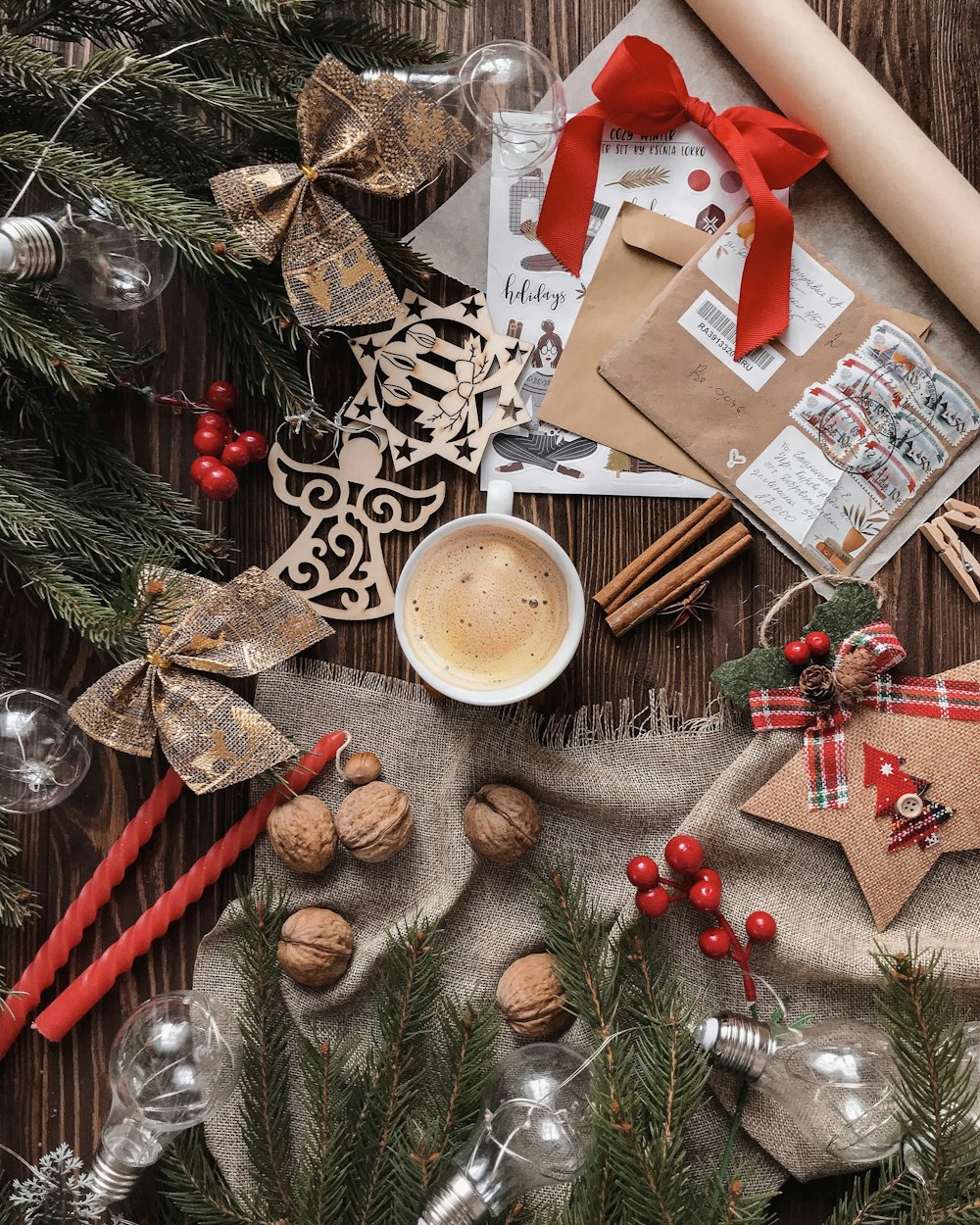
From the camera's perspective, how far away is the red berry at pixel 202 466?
1.31 metres

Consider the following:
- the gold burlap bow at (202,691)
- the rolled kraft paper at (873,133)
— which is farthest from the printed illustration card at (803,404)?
the gold burlap bow at (202,691)

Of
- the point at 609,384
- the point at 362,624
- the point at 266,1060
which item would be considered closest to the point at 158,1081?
the point at 266,1060

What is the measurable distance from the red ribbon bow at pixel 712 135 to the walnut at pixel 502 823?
680mm

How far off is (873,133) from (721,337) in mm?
308

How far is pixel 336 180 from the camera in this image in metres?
1.23

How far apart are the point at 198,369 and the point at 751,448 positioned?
30.6 inches

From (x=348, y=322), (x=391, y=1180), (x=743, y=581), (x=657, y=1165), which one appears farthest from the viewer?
(x=743, y=581)

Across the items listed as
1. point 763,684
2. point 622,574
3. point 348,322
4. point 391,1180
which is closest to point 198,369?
point 348,322

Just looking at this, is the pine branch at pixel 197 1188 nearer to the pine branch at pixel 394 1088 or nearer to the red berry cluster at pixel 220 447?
the pine branch at pixel 394 1088

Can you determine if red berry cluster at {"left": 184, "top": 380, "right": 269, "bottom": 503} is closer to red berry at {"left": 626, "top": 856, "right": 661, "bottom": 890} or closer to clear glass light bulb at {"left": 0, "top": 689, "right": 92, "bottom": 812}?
clear glass light bulb at {"left": 0, "top": 689, "right": 92, "bottom": 812}

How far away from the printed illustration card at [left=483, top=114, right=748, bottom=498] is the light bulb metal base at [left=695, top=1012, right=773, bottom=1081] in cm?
69

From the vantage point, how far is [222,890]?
4.54 ft

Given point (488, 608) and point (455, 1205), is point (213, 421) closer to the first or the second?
point (488, 608)

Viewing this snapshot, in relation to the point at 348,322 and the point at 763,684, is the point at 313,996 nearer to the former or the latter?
the point at 763,684
